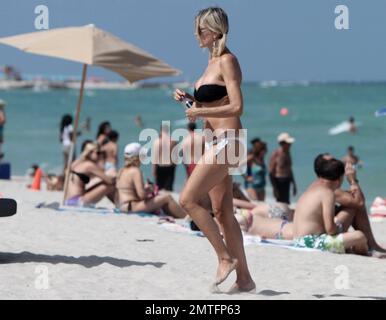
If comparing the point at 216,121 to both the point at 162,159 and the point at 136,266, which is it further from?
the point at 162,159

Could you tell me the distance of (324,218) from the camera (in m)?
8.28

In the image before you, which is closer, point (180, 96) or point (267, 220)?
point (180, 96)

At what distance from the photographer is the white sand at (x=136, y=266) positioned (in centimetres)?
609

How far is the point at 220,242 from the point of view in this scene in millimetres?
5895

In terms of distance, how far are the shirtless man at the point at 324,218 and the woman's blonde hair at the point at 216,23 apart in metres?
2.68

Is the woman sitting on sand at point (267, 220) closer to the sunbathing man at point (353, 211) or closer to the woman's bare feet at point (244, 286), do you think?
the sunbathing man at point (353, 211)

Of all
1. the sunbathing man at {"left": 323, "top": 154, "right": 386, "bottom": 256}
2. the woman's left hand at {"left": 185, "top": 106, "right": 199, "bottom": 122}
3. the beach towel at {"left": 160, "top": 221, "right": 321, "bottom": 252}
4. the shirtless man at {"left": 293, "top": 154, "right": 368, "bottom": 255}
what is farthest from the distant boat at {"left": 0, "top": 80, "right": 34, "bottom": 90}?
the woman's left hand at {"left": 185, "top": 106, "right": 199, "bottom": 122}

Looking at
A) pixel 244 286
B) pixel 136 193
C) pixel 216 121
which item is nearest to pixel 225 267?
pixel 244 286

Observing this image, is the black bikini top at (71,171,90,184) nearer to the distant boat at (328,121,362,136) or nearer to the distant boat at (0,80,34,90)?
the distant boat at (328,121,362,136)

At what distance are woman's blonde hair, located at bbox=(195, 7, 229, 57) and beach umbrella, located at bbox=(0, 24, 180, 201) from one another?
15.3 ft

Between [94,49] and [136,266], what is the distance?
404cm

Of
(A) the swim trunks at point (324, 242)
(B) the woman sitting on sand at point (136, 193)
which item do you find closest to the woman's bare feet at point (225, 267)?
(A) the swim trunks at point (324, 242)
